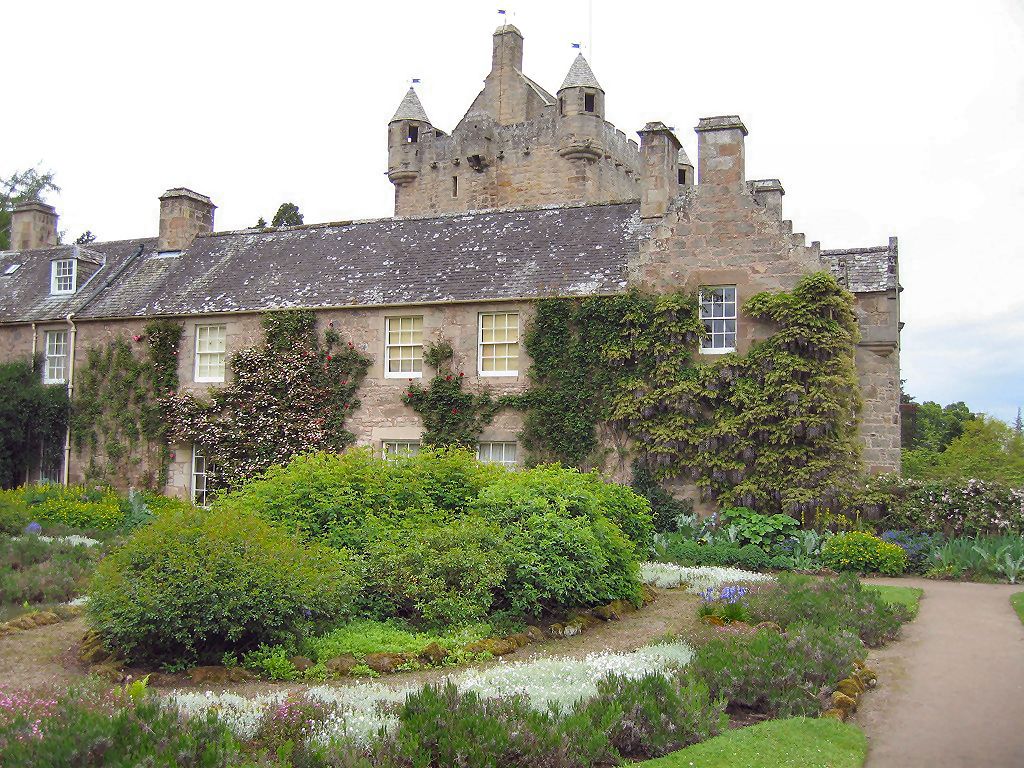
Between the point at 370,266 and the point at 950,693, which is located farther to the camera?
the point at 370,266

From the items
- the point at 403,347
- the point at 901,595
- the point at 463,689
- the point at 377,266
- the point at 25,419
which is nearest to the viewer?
the point at 463,689

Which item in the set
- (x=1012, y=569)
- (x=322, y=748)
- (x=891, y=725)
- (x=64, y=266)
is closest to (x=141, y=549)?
(x=322, y=748)

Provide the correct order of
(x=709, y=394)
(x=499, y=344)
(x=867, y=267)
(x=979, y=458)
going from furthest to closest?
(x=979, y=458), (x=499, y=344), (x=867, y=267), (x=709, y=394)

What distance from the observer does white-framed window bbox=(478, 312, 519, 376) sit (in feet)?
70.6

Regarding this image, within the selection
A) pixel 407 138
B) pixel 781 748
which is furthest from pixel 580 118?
pixel 781 748

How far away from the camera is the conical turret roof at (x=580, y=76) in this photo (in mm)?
36688

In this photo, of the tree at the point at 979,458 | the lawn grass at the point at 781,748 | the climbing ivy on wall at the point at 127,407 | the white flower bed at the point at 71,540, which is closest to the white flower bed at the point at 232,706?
the lawn grass at the point at 781,748

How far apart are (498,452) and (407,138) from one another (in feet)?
74.5

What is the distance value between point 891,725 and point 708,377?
38.8ft

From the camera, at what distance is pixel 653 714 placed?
24.8 ft

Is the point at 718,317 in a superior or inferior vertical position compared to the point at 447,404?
superior

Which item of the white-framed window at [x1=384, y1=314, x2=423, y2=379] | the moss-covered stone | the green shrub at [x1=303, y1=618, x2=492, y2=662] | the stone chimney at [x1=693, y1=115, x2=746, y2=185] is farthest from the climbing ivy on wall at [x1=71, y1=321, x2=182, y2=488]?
the moss-covered stone

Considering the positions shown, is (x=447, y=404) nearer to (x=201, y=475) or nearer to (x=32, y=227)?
(x=201, y=475)

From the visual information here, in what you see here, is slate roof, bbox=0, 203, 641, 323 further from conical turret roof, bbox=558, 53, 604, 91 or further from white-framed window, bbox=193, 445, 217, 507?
conical turret roof, bbox=558, 53, 604, 91
